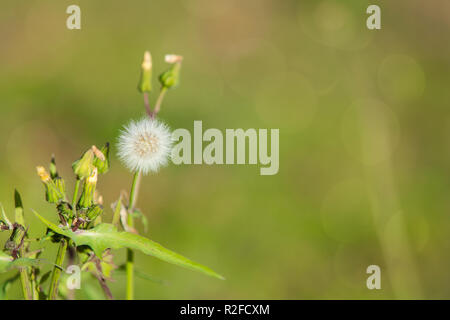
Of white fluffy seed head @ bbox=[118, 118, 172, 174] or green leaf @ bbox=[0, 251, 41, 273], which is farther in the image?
white fluffy seed head @ bbox=[118, 118, 172, 174]

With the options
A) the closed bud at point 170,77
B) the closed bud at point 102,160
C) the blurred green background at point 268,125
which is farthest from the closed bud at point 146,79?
the blurred green background at point 268,125

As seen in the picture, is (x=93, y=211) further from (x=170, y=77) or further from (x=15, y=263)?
(x=170, y=77)

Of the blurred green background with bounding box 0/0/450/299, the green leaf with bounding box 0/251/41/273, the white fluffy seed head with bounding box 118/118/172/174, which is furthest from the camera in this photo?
the blurred green background with bounding box 0/0/450/299

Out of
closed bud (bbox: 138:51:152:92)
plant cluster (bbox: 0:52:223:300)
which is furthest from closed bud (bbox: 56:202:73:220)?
closed bud (bbox: 138:51:152:92)

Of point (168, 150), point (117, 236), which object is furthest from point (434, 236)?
point (117, 236)

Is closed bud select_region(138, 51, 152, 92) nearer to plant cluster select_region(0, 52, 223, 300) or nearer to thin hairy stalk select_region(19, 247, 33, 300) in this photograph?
plant cluster select_region(0, 52, 223, 300)

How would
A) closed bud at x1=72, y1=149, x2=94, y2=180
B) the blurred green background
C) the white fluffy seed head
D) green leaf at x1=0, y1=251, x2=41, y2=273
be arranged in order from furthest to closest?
the blurred green background, the white fluffy seed head, closed bud at x1=72, y1=149, x2=94, y2=180, green leaf at x1=0, y1=251, x2=41, y2=273

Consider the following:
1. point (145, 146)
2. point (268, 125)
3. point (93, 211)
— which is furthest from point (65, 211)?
point (268, 125)

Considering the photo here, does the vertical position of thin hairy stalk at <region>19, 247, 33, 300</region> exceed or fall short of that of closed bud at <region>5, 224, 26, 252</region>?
it falls short
